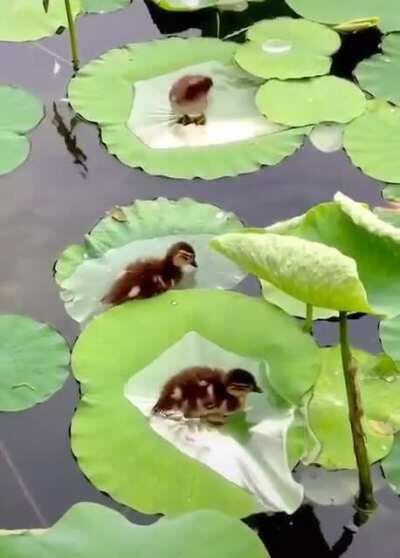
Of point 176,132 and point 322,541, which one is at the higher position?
point 176,132

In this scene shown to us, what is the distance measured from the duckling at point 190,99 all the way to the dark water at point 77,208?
0.41 ft

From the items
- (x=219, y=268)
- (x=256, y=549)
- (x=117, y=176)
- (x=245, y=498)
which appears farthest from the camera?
(x=117, y=176)

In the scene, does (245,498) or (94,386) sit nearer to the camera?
(245,498)

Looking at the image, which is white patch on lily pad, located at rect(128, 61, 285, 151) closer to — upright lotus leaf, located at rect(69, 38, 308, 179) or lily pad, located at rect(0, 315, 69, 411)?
upright lotus leaf, located at rect(69, 38, 308, 179)

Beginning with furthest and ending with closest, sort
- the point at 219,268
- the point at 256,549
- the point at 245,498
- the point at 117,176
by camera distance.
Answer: the point at 117,176 < the point at 219,268 < the point at 245,498 < the point at 256,549

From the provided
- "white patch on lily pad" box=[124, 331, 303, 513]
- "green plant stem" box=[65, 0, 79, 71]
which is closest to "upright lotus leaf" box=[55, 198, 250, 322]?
"white patch on lily pad" box=[124, 331, 303, 513]

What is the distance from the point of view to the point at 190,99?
1.62 metres

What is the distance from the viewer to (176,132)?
157 centimetres

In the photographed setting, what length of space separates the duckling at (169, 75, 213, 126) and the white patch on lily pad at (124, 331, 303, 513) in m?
0.47

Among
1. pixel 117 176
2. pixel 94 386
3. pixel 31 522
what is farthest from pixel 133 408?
pixel 117 176

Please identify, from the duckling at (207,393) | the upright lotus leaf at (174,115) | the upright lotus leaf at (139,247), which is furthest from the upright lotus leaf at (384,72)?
the duckling at (207,393)

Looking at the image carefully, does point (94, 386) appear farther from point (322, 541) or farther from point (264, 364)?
point (322, 541)

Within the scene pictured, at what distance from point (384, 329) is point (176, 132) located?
502 mm

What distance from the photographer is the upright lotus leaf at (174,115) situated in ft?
5.01
